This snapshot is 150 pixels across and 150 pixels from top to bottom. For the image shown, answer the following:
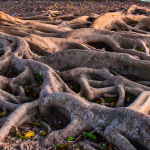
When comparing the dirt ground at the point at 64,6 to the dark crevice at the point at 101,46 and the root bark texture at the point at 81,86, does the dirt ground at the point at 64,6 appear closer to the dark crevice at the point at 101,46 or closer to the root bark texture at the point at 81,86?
the dark crevice at the point at 101,46

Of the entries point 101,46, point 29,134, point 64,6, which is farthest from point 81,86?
point 64,6

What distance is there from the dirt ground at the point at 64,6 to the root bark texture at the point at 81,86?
5356mm

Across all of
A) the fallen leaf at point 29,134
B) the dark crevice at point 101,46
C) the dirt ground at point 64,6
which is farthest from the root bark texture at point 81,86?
the dirt ground at point 64,6

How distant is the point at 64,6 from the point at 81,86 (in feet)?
29.3

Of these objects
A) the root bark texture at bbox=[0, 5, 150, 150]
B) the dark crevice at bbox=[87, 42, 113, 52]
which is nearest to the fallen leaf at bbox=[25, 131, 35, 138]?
the root bark texture at bbox=[0, 5, 150, 150]

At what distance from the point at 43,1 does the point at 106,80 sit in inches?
409

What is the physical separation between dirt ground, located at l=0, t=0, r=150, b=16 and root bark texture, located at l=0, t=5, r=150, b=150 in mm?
5356

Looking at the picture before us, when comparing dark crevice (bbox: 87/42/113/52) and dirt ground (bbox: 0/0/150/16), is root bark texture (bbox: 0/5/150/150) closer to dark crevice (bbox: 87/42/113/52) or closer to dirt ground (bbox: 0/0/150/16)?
dark crevice (bbox: 87/42/113/52)

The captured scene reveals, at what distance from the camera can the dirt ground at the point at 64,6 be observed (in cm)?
1032

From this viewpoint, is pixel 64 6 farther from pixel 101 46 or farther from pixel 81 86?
pixel 81 86

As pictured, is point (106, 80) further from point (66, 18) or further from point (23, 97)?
point (66, 18)

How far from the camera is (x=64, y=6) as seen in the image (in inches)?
441

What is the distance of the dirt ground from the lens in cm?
1032

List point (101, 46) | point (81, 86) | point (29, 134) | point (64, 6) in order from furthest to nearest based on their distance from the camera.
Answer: point (64, 6)
point (101, 46)
point (81, 86)
point (29, 134)
